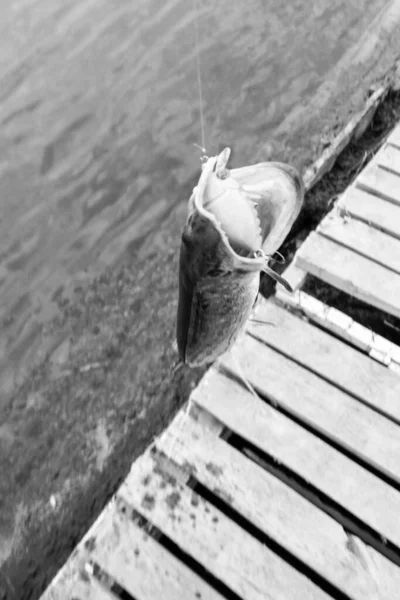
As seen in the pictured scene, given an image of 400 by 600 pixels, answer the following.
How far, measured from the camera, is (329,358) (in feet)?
9.71

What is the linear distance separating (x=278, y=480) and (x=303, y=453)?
0.63 feet

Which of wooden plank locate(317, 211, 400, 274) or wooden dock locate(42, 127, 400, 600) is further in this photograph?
wooden plank locate(317, 211, 400, 274)

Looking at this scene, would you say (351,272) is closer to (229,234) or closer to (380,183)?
(380,183)

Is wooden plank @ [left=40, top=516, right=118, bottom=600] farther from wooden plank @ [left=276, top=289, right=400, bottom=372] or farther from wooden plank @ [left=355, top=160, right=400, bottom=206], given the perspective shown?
wooden plank @ [left=355, top=160, right=400, bottom=206]

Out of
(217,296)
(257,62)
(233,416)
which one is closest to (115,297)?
(233,416)

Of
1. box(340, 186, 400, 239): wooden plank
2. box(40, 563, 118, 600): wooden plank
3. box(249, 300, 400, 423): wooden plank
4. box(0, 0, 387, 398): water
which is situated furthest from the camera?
box(0, 0, 387, 398): water

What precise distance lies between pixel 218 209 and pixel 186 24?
5.50 m

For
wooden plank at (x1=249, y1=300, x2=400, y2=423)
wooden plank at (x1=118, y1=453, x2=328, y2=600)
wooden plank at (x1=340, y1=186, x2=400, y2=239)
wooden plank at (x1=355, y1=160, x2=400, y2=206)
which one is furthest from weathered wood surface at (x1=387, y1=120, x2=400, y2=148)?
wooden plank at (x1=118, y1=453, x2=328, y2=600)

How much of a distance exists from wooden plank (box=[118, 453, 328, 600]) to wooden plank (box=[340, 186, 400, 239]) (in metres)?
2.05

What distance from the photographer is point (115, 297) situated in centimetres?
446

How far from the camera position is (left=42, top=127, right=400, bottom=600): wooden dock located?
2.45 meters

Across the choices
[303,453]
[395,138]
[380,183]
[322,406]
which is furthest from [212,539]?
[395,138]

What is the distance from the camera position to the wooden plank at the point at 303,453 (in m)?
2.53

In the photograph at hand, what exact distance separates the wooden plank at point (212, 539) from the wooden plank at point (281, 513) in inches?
3.6
